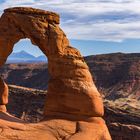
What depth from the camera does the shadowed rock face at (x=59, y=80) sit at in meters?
21.1

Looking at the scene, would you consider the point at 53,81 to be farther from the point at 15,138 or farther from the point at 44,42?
the point at 15,138

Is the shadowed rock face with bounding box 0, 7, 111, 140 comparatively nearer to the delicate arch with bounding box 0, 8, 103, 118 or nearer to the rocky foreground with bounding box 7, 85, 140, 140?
the delicate arch with bounding box 0, 8, 103, 118

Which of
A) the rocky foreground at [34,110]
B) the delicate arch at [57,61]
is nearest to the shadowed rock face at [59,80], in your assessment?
the delicate arch at [57,61]

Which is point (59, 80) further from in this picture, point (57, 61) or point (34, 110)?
point (34, 110)

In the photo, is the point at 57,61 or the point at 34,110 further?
the point at 34,110

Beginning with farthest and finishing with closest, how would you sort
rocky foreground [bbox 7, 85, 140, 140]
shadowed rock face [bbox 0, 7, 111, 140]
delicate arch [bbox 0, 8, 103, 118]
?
rocky foreground [bbox 7, 85, 140, 140], delicate arch [bbox 0, 8, 103, 118], shadowed rock face [bbox 0, 7, 111, 140]

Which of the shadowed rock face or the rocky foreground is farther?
the rocky foreground

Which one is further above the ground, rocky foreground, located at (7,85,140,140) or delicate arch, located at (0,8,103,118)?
delicate arch, located at (0,8,103,118)

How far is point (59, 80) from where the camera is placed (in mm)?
22016

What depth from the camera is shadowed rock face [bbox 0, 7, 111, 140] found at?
21109 millimetres

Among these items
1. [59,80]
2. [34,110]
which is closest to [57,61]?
[59,80]

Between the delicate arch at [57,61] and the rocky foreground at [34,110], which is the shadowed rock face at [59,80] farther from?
the rocky foreground at [34,110]

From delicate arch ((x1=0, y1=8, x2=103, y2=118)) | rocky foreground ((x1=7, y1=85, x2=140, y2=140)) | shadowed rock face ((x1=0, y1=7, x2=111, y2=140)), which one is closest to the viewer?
shadowed rock face ((x1=0, y1=7, x2=111, y2=140))

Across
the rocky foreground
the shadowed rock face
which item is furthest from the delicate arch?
the rocky foreground
